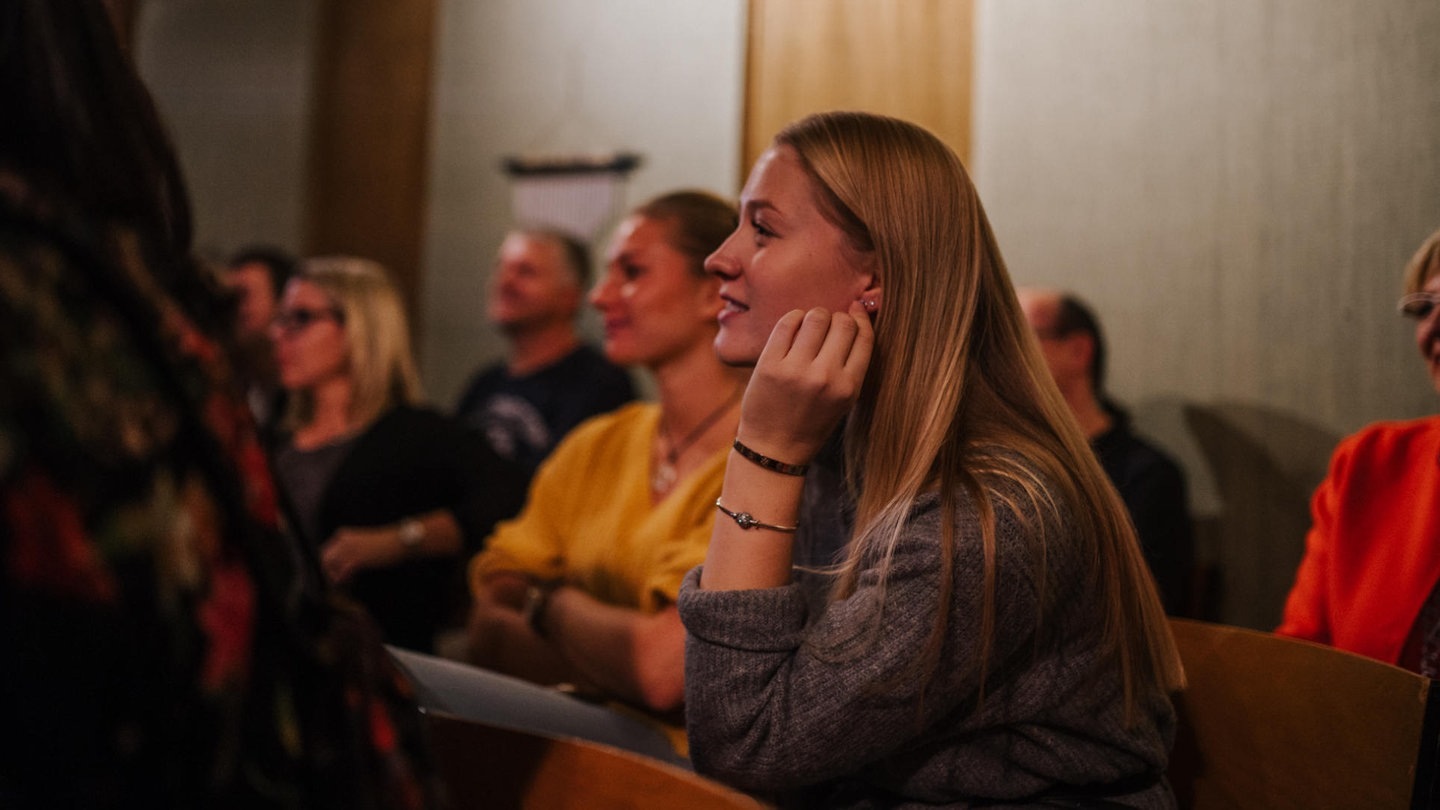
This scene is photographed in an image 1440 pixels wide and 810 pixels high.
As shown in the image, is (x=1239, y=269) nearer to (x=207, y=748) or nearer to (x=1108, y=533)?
(x=1108, y=533)

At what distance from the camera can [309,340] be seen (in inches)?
117

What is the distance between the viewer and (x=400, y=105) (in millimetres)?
4547

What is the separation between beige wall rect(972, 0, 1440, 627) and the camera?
2.32 metres

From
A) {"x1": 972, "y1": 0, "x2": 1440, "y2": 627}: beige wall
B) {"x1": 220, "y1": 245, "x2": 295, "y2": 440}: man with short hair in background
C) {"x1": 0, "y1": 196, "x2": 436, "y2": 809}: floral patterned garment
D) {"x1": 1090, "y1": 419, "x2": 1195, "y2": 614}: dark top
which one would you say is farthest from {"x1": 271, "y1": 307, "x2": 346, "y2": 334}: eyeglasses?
{"x1": 0, "y1": 196, "x2": 436, "y2": 809}: floral patterned garment

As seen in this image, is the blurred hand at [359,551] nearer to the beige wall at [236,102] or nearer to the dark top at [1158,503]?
the dark top at [1158,503]

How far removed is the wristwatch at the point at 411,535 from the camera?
2.54m

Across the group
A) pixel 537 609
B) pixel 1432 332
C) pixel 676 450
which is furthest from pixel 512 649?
pixel 1432 332

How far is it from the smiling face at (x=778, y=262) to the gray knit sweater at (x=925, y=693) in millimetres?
297

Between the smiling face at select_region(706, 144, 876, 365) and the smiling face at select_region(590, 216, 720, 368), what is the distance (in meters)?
0.67

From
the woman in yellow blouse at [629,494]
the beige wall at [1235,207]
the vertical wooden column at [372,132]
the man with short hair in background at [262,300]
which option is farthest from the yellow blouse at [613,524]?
the vertical wooden column at [372,132]

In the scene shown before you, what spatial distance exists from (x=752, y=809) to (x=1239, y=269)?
7.33ft

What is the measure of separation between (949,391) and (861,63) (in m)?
2.45

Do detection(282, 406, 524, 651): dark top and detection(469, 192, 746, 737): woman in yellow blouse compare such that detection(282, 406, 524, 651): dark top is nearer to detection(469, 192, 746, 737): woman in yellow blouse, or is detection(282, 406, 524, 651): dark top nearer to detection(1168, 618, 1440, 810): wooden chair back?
detection(469, 192, 746, 737): woman in yellow blouse

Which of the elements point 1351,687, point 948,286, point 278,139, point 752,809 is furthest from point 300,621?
point 278,139
